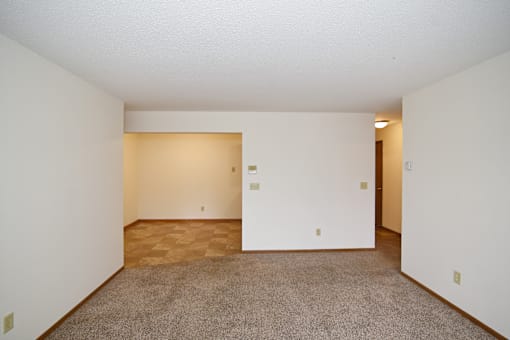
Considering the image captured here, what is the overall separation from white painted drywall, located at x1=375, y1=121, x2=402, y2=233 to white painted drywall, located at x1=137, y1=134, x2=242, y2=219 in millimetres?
3657

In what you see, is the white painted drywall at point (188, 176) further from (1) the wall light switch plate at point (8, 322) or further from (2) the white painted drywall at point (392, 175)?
Result: (1) the wall light switch plate at point (8, 322)

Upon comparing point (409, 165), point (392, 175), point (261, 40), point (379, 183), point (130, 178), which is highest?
point (261, 40)

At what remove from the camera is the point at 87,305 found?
267 centimetres

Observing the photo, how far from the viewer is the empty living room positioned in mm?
1743

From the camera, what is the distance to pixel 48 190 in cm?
222

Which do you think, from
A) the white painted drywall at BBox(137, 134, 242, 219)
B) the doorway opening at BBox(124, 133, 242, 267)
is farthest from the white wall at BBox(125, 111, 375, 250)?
the white painted drywall at BBox(137, 134, 242, 219)

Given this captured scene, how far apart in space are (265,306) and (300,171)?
2.32 metres

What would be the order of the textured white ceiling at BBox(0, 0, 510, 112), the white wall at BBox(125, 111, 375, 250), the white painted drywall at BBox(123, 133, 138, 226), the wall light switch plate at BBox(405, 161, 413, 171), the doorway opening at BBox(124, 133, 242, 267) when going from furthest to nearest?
the doorway opening at BBox(124, 133, 242, 267)
the white painted drywall at BBox(123, 133, 138, 226)
the white wall at BBox(125, 111, 375, 250)
the wall light switch plate at BBox(405, 161, 413, 171)
the textured white ceiling at BBox(0, 0, 510, 112)

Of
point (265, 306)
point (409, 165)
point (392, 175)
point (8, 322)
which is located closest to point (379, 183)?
point (392, 175)

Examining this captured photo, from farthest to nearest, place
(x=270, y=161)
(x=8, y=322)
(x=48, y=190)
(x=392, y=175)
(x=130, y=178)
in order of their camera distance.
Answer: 1. (x=130, y=178)
2. (x=392, y=175)
3. (x=270, y=161)
4. (x=48, y=190)
5. (x=8, y=322)

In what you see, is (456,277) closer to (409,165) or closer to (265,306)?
(409,165)

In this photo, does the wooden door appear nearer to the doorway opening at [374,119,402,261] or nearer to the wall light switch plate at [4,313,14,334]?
the doorway opening at [374,119,402,261]

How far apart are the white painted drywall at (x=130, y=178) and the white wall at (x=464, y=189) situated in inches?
230

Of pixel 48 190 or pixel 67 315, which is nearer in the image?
pixel 48 190
